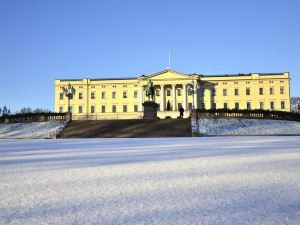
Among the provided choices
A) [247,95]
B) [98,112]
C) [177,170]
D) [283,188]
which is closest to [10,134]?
[177,170]

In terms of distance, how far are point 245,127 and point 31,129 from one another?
22256 mm

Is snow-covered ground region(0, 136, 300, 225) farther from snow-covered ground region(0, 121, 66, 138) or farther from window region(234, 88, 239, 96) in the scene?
window region(234, 88, 239, 96)

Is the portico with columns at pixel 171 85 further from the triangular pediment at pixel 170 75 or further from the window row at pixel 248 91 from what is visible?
the window row at pixel 248 91

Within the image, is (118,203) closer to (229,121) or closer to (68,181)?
(68,181)

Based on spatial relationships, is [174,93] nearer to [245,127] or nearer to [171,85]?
Answer: [171,85]

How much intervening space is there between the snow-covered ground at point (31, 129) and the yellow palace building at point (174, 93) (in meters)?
36.1

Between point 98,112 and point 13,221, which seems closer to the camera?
point 13,221

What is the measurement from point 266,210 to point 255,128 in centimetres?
3092

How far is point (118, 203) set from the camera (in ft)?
10.6

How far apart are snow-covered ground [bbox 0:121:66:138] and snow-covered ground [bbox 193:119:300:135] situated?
1439cm

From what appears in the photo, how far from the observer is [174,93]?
7419 cm

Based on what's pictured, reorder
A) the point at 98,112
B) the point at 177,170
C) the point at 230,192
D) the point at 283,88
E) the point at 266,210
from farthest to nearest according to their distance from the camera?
the point at 98,112
the point at 283,88
the point at 177,170
the point at 230,192
the point at 266,210

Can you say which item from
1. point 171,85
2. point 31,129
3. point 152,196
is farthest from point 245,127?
point 171,85

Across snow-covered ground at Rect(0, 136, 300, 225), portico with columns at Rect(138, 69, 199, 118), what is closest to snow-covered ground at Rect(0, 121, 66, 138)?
snow-covered ground at Rect(0, 136, 300, 225)
